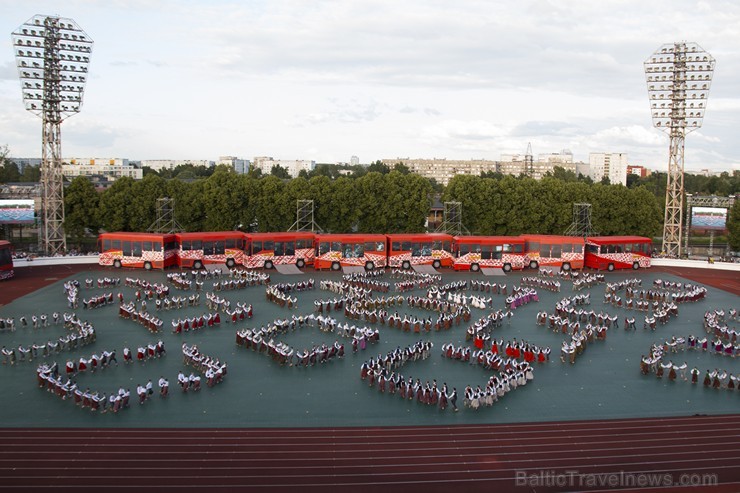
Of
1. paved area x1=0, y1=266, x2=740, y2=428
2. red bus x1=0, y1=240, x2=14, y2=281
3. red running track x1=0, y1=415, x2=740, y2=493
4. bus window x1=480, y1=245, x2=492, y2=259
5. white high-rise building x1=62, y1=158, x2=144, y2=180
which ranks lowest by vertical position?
red running track x1=0, y1=415, x2=740, y2=493

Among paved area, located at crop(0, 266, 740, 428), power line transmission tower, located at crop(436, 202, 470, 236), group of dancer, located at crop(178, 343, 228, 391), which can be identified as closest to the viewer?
paved area, located at crop(0, 266, 740, 428)

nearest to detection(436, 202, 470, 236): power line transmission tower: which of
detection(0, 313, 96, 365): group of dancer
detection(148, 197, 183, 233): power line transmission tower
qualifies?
detection(148, 197, 183, 233): power line transmission tower

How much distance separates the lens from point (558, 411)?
55.4 ft

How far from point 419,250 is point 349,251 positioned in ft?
15.4

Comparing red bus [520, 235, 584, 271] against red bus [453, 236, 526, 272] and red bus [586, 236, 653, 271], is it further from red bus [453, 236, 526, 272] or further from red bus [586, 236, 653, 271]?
red bus [586, 236, 653, 271]

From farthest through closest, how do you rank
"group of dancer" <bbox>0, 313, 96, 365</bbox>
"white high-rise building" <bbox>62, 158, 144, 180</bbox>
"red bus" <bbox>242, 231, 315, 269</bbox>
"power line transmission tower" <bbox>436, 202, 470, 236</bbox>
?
"white high-rise building" <bbox>62, 158, 144, 180</bbox> < "power line transmission tower" <bbox>436, 202, 470, 236</bbox> < "red bus" <bbox>242, 231, 315, 269</bbox> < "group of dancer" <bbox>0, 313, 96, 365</bbox>

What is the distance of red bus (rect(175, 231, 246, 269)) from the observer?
36.3 m

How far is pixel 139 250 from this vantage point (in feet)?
119

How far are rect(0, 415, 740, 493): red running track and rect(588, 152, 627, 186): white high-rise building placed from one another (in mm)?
137664

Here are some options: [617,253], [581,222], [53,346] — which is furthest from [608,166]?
[53,346]

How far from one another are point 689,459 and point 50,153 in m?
42.7

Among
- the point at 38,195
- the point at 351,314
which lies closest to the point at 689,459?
the point at 351,314

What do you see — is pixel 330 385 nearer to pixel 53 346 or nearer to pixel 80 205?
pixel 53 346

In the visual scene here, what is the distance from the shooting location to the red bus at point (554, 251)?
38.3 m
